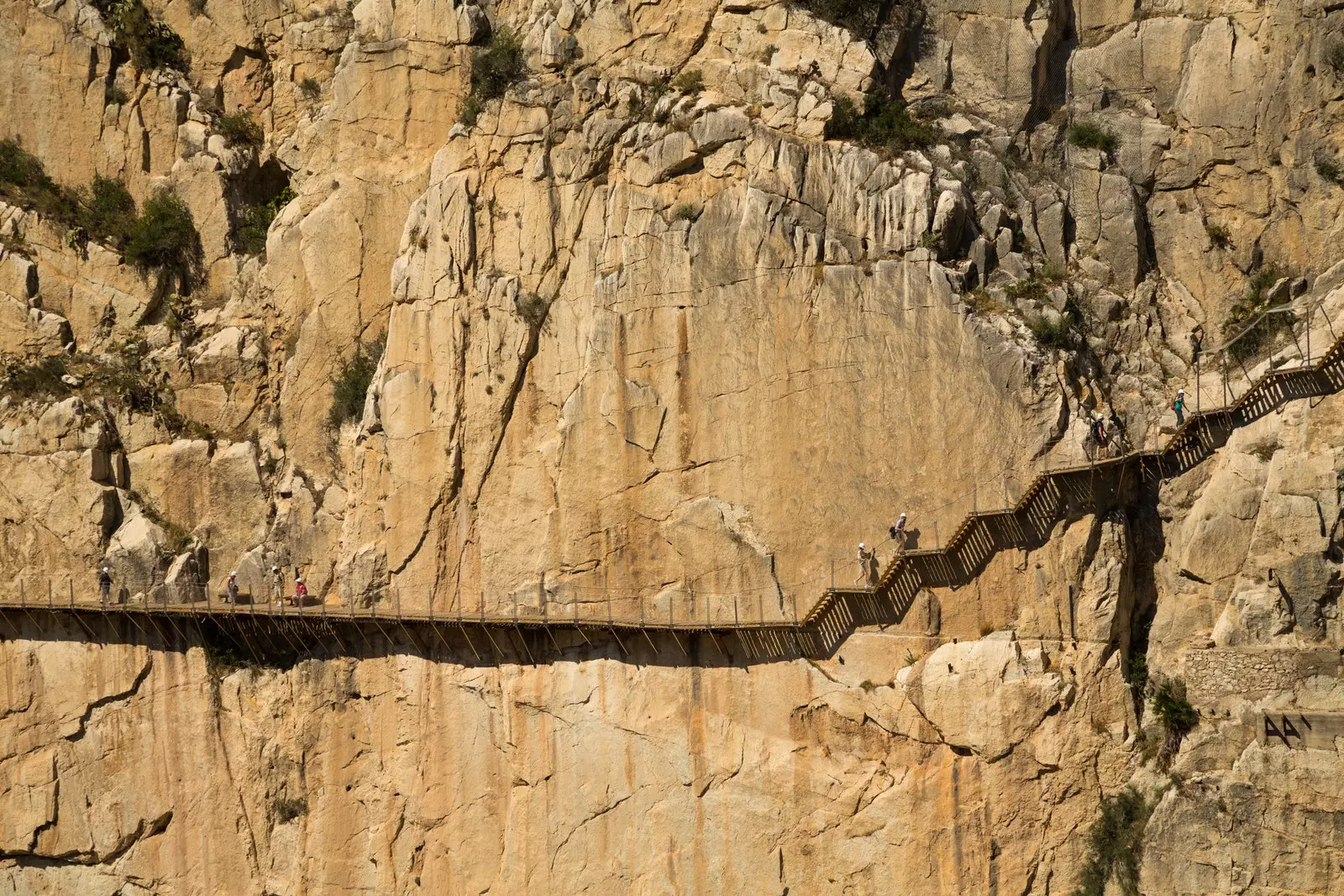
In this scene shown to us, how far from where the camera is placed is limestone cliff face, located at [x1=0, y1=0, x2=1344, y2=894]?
127 ft

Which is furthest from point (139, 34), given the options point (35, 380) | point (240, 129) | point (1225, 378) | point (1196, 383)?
point (1225, 378)

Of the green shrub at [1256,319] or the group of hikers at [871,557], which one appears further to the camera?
the green shrub at [1256,319]

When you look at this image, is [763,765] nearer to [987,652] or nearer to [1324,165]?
[987,652]

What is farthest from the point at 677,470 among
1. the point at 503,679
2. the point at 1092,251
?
the point at 1092,251

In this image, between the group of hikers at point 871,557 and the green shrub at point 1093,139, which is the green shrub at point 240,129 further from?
the green shrub at point 1093,139

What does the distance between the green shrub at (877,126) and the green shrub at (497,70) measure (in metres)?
7.52

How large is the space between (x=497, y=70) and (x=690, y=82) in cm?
463

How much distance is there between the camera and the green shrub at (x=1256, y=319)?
3991 centimetres

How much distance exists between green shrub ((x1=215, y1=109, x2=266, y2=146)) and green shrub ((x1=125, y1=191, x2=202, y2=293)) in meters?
1.97

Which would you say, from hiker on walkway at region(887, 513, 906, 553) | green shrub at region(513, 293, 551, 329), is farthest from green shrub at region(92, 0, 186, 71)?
hiker on walkway at region(887, 513, 906, 553)

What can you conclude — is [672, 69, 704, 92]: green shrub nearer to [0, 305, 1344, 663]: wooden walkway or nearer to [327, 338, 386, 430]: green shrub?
[327, 338, 386, 430]: green shrub

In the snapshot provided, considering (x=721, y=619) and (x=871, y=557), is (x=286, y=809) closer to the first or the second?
(x=721, y=619)

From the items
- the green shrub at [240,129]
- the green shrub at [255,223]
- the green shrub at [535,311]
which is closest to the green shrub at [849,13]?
the green shrub at [535,311]

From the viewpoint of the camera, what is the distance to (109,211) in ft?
160
